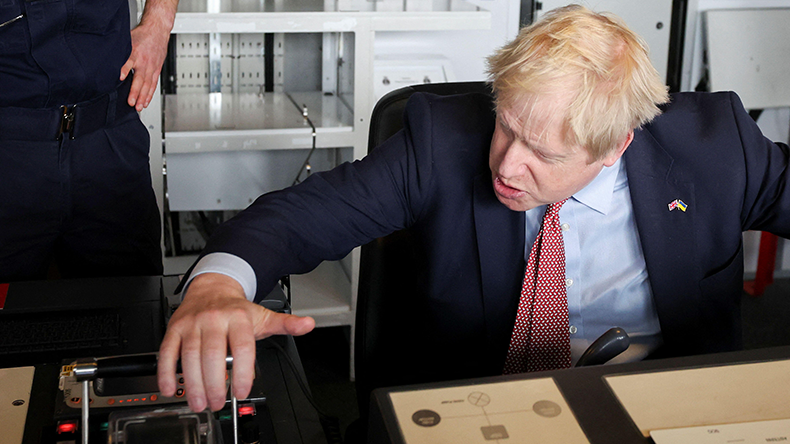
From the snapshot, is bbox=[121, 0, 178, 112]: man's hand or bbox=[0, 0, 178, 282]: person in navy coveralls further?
bbox=[121, 0, 178, 112]: man's hand

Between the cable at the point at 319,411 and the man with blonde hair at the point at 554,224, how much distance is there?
176 mm

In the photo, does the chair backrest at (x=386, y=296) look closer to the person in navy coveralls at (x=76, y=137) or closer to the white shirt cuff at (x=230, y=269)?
the white shirt cuff at (x=230, y=269)

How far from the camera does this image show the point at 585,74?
942mm

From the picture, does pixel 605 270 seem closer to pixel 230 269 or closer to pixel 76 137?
pixel 230 269

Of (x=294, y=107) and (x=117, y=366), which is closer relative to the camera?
(x=117, y=366)

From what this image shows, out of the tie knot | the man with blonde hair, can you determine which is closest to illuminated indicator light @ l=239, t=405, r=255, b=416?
the man with blonde hair

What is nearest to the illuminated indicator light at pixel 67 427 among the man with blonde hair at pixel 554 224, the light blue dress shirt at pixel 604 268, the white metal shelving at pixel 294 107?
the man with blonde hair at pixel 554 224

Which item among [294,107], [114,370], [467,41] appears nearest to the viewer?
[114,370]

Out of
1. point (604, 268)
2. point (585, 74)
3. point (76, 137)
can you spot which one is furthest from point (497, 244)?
point (76, 137)

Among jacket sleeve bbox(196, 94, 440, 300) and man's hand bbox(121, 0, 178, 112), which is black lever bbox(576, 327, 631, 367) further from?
man's hand bbox(121, 0, 178, 112)

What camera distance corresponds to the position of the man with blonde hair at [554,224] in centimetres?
108

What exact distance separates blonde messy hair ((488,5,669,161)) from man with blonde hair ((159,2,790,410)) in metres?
0.02

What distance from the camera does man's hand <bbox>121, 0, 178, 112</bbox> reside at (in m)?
1.47

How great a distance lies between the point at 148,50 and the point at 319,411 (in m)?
1.00
